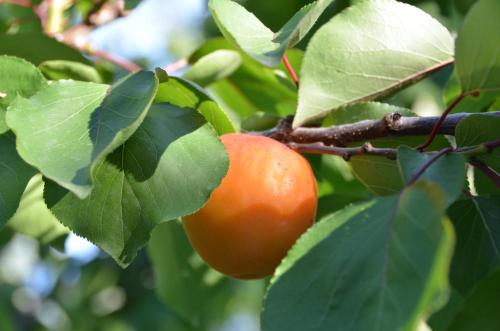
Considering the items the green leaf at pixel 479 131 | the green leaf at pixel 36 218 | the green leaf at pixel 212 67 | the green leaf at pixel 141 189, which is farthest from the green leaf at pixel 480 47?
the green leaf at pixel 36 218

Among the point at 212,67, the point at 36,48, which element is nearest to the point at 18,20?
the point at 36,48

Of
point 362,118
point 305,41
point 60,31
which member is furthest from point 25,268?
point 362,118

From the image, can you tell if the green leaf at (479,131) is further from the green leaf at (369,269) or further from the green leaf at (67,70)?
the green leaf at (67,70)

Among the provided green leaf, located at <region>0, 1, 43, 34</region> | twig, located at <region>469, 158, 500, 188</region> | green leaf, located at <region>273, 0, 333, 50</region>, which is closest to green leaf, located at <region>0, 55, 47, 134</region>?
green leaf, located at <region>273, 0, 333, 50</region>

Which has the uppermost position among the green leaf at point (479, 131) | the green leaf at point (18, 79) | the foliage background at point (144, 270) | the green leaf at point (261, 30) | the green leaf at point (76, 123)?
the green leaf at point (261, 30)

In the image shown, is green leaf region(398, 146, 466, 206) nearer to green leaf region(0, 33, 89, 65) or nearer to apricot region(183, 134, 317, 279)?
apricot region(183, 134, 317, 279)

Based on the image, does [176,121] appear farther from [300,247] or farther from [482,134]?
[482,134]

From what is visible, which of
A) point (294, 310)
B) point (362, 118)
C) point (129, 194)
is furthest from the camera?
point (362, 118)
